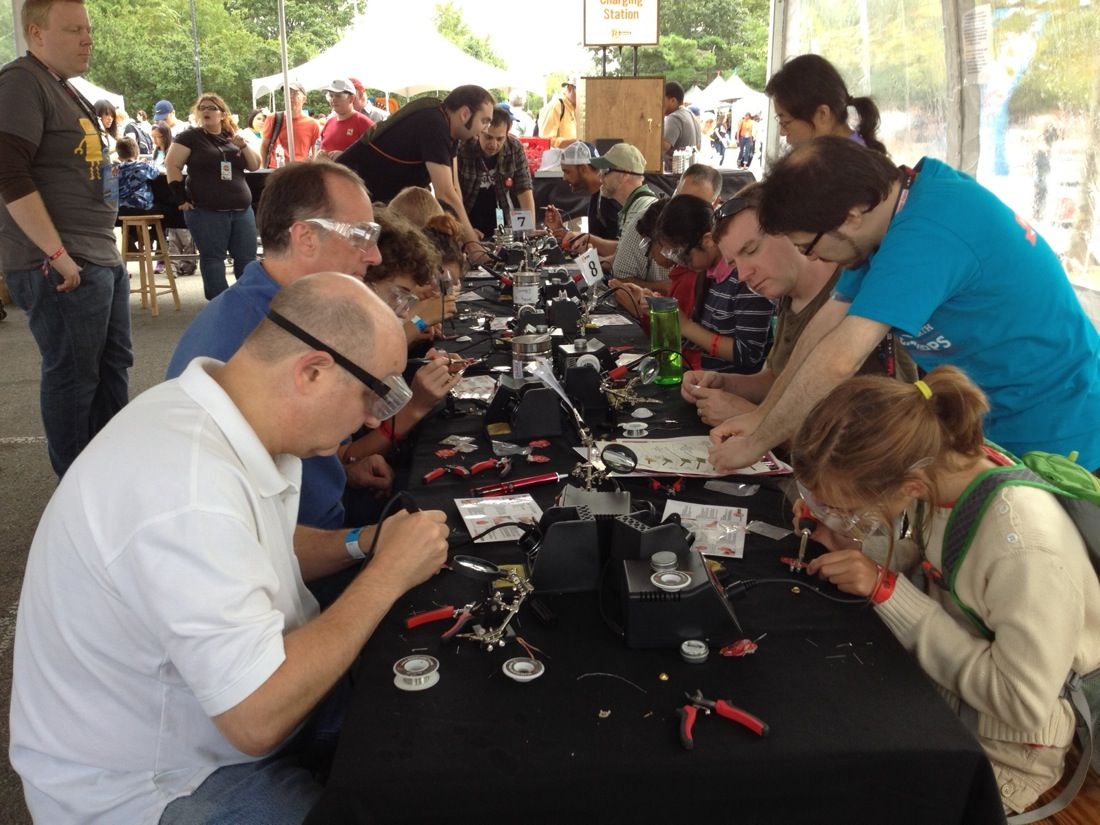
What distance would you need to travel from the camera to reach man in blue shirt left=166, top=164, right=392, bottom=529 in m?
1.91

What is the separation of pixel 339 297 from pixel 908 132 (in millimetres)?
5840

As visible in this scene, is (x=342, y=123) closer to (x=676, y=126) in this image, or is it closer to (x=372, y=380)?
(x=676, y=126)

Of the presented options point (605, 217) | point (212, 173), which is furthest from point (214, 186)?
point (605, 217)

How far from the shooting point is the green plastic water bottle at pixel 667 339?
2.86 meters

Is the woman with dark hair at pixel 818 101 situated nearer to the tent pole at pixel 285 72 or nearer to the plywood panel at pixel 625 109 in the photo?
the plywood panel at pixel 625 109

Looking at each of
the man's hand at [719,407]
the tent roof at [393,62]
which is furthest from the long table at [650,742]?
the tent roof at [393,62]

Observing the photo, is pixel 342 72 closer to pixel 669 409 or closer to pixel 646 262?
pixel 646 262

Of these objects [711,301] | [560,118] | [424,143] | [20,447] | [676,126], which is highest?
[560,118]

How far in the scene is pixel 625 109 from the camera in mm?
8914

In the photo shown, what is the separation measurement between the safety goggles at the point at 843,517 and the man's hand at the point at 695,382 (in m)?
1.03

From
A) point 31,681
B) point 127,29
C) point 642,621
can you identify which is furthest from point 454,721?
point 127,29

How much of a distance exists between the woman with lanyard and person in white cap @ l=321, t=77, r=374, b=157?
1010 millimetres

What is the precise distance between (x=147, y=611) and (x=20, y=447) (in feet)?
13.3

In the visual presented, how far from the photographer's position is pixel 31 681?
1209 mm
